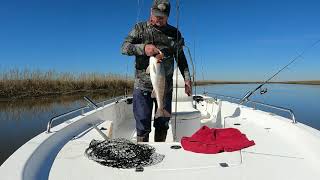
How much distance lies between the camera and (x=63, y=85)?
1157 inches

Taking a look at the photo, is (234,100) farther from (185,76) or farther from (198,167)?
(198,167)

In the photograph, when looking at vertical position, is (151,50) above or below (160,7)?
below

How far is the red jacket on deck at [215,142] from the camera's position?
119 inches

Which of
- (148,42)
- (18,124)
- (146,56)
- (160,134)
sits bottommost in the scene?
(18,124)

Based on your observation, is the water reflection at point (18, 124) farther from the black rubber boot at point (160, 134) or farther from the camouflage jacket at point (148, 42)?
the camouflage jacket at point (148, 42)

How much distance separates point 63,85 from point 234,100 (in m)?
24.9

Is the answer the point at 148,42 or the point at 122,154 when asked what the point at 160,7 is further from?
the point at 122,154

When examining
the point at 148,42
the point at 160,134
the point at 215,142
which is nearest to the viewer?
the point at 215,142

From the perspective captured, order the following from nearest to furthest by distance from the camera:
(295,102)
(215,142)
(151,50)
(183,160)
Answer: (183,160)
(215,142)
(151,50)
(295,102)

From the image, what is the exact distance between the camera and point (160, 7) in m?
3.76

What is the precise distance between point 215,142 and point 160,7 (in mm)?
1714

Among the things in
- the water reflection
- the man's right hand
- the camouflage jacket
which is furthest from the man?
the water reflection

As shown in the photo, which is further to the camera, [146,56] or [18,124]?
[18,124]

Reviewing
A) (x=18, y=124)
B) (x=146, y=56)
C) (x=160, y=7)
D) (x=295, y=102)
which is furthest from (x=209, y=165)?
(x=295, y=102)
